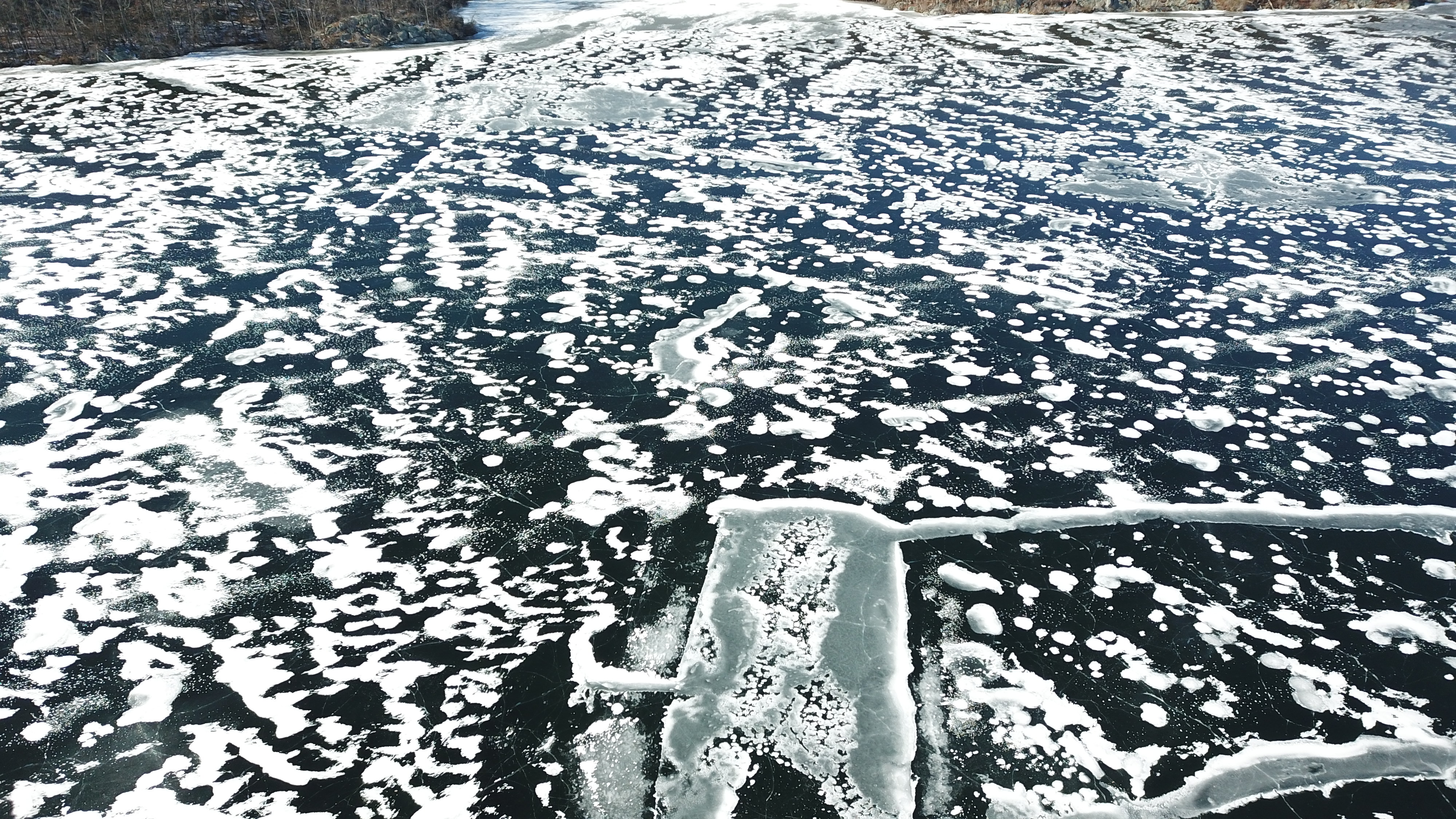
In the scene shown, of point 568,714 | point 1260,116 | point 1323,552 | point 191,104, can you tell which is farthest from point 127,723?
point 1260,116

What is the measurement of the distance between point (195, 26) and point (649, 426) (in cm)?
1064

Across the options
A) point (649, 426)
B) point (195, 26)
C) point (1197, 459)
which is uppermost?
point (195, 26)

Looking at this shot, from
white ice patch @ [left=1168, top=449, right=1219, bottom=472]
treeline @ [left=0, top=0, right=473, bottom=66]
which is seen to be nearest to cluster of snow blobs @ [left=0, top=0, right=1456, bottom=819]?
white ice patch @ [left=1168, top=449, right=1219, bottom=472]

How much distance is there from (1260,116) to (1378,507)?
631cm

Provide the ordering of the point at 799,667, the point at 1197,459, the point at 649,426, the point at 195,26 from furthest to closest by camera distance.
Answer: the point at 195,26, the point at 649,426, the point at 1197,459, the point at 799,667

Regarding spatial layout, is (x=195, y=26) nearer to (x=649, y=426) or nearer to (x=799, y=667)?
(x=649, y=426)

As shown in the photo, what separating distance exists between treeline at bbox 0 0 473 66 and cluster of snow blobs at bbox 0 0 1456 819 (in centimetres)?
308

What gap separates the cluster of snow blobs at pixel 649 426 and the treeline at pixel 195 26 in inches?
121

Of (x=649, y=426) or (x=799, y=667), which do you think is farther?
(x=649, y=426)

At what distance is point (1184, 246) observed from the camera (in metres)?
5.43

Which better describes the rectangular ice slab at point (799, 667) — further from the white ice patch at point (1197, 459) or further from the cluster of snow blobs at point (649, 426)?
the white ice patch at point (1197, 459)

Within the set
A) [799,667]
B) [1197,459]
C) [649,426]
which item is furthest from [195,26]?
[1197,459]

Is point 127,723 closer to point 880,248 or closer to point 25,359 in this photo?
point 25,359

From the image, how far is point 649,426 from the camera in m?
3.62
